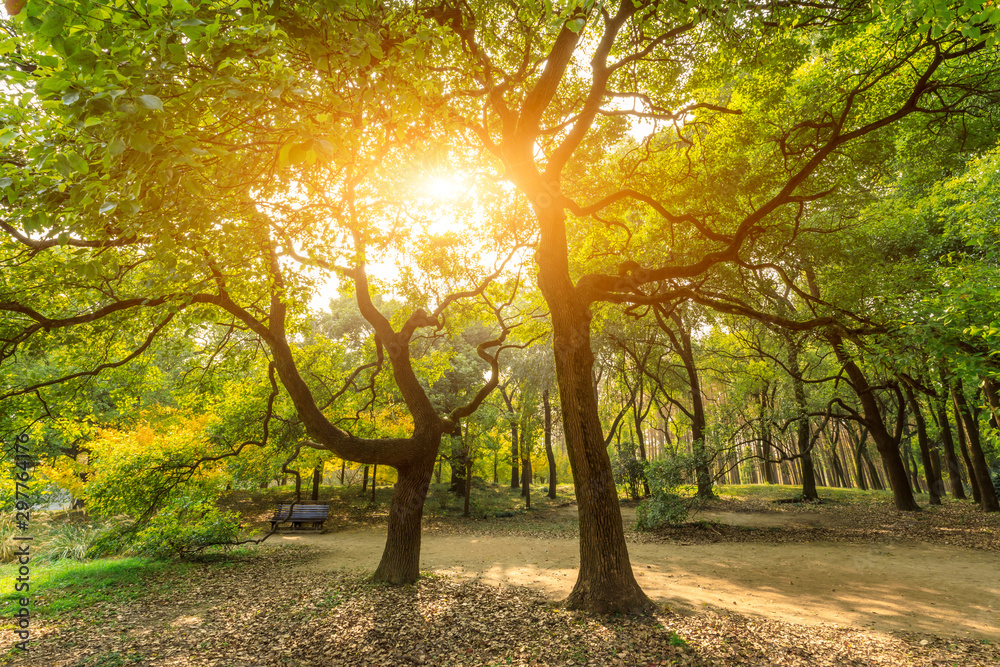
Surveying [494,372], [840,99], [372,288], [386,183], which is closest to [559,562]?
[494,372]

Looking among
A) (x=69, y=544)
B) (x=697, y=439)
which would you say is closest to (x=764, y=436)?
(x=697, y=439)

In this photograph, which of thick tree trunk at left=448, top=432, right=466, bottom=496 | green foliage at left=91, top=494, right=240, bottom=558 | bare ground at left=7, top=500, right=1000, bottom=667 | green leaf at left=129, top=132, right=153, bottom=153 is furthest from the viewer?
thick tree trunk at left=448, top=432, right=466, bottom=496

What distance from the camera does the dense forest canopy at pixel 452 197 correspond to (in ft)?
7.64

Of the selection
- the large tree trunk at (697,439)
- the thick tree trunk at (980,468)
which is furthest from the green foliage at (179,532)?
the thick tree trunk at (980,468)

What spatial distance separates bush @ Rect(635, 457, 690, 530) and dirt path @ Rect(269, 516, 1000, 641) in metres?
1.25

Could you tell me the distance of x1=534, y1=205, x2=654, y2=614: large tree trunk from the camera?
5.61 metres

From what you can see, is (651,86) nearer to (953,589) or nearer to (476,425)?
(953,589)

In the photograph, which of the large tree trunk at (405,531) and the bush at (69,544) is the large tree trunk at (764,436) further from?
the bush at (69,544)

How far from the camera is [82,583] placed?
25.1ft

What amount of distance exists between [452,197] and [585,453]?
6.66 metres

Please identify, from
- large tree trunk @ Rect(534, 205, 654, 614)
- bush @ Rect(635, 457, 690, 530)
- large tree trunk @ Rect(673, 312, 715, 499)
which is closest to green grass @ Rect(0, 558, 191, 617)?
large tree trunk @ Rect(534, 205, 654, 614)

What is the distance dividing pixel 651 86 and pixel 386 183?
217 inches

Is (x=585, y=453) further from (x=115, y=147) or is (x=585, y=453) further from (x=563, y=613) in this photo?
(x=115, y=147)

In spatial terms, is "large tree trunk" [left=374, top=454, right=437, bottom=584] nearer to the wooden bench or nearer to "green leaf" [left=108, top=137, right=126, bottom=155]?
"green leaf" [left=108, top=137, right=126, bottom=155]
